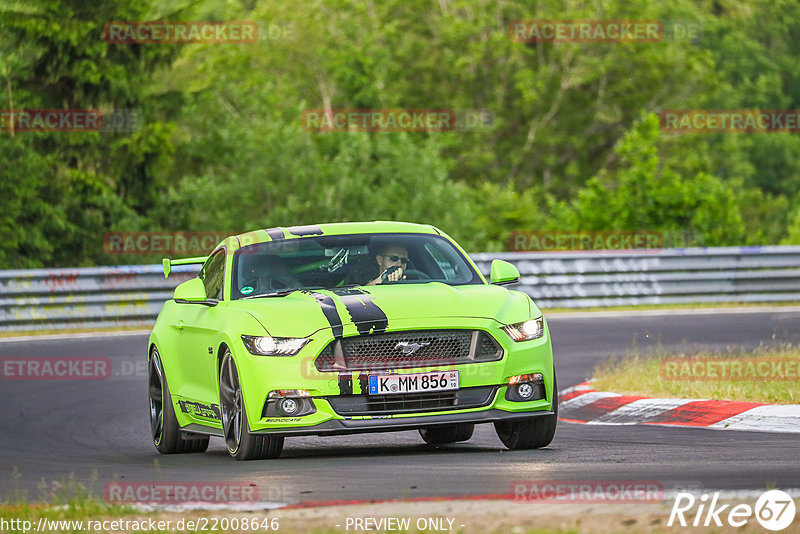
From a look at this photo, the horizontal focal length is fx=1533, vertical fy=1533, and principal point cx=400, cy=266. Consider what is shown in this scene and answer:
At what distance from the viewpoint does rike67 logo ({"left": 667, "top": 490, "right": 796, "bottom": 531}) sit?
19.6 feet

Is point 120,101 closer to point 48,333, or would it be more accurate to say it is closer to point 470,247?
point 470,247

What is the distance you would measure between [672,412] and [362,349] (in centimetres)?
363

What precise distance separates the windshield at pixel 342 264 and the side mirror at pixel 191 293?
10.0 inches

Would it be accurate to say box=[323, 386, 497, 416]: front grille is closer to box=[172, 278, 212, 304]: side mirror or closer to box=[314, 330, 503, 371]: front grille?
box=[314, 330, 503, 371]: front grille

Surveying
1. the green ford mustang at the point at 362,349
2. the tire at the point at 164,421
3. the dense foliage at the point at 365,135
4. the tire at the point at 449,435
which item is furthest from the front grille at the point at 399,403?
the dense foliage at the point at 365,135

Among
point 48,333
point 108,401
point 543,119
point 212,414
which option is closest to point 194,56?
point 543,119

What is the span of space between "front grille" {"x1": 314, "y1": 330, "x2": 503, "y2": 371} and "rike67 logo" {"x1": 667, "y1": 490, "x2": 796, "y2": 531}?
2789 millimetres

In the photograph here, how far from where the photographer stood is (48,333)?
22.5 metres

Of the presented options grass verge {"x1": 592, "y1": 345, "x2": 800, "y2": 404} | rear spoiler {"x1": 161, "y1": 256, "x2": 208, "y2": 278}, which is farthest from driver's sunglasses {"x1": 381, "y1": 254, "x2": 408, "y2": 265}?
grass verge {"x1": 592, "y1": 345, "x2": 800, "y2": 404}

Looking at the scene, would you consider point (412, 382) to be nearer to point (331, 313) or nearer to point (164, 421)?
point (331, 313)

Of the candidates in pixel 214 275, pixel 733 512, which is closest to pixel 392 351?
pixel 214 275

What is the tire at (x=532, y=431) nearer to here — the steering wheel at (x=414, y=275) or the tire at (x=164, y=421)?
the steering wheel at (x=414, y=275)

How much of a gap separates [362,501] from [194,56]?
59.1m

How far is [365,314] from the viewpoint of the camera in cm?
912
